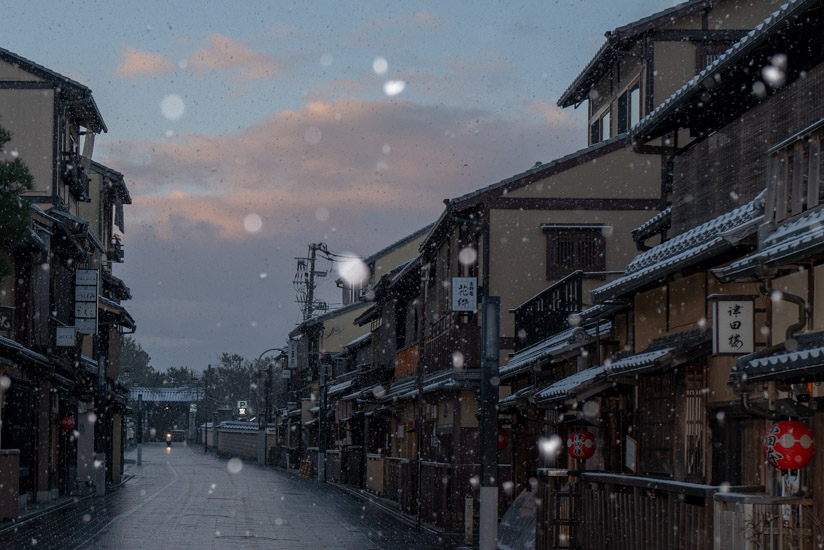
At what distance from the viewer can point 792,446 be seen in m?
10.8

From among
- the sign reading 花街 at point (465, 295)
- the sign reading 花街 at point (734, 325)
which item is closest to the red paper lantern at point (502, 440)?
the sign reading 花街 at point (465, 295)

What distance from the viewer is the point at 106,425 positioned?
155 ft

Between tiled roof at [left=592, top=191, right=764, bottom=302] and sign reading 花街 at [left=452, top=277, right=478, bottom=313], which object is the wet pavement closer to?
sign reading 花街 at [left=452, top=277, right=478, bottom=313]

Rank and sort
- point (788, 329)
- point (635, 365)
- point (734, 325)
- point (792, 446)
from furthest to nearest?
point (635, 365) → point (734, 325) → point (788, 329) → point (792, 446)

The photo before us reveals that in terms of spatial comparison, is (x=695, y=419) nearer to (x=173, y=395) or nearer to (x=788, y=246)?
(x=788, y=246)

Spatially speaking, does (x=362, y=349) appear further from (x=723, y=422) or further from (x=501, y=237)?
(x=723, y=422)

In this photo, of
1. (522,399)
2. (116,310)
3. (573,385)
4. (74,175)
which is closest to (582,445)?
(573,385)

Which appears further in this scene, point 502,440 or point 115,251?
point 115,251

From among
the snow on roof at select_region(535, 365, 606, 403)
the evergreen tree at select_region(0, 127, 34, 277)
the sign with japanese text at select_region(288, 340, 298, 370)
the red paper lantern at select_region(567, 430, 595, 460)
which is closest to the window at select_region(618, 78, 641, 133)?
the snow on roof at select_region(535, 365, 606, 403)

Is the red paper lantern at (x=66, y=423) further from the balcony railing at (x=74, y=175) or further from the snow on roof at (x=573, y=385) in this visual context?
the snow on roof at (x=573, y=385)

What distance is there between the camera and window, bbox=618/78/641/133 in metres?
30.0

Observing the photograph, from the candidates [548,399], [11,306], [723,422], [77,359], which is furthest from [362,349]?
[723,422]

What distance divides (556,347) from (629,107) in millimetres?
11645

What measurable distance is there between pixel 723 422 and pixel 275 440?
84.7 meters
